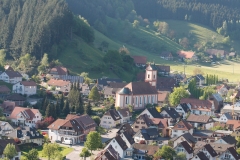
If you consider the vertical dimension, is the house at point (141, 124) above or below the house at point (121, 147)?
above

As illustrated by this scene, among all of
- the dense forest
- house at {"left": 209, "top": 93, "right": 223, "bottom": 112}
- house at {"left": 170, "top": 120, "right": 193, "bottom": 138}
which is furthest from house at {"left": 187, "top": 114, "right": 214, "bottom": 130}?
the dense forest

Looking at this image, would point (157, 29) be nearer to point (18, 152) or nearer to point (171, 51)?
point (171, 51)

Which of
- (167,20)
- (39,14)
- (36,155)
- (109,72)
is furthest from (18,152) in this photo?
(167,20)

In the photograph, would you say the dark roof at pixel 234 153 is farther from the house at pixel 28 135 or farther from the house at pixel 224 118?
the house at pixel 28 135

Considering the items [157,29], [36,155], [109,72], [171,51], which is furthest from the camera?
[157,29]

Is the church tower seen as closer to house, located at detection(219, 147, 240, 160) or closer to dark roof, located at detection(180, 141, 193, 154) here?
dark roof, located at detection(180, 141, 193, 154)

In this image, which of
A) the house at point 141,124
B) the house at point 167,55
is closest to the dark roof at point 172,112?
the house at point 141,124

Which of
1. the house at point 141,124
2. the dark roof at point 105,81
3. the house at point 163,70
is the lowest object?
the house at point 141,124
